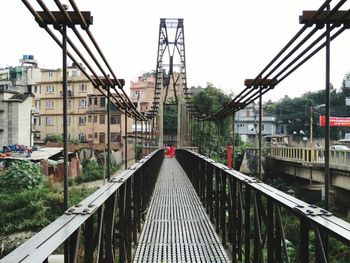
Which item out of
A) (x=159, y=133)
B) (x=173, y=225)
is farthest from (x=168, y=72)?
(x=173, y=225)

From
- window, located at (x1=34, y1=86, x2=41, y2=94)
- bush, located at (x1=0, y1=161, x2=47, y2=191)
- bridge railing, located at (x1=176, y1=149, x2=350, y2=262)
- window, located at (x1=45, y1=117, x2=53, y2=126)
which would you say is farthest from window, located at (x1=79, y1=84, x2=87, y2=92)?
bridge railing, located at (x1=176, y1=149, x2=350, y2=262)

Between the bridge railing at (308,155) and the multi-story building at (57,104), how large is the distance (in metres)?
20.2

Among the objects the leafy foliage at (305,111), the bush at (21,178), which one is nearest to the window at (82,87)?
the leafy foliage at (305,111)

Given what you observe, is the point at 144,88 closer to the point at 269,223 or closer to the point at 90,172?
the point at 90,172

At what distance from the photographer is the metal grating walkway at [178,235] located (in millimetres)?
4066

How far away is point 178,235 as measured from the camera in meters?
4.89

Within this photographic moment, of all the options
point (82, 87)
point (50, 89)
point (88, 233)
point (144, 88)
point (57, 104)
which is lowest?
point (88, 233)

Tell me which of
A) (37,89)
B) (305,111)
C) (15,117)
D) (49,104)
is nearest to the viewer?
(15,117)

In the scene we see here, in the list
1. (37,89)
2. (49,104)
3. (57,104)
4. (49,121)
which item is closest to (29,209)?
(57,104)

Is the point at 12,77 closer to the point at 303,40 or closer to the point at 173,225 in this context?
the point at 173,225

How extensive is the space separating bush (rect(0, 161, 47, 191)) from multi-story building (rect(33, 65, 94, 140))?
22281mm

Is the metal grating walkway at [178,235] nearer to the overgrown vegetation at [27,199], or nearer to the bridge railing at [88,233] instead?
the bridge railing at [88,233]

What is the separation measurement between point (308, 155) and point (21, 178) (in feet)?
49.6

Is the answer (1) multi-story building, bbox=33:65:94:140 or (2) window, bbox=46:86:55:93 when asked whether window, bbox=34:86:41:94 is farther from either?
(2) window, bbox=46:86:55:93
